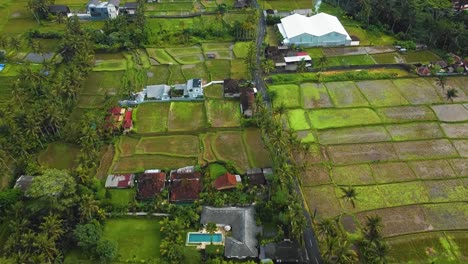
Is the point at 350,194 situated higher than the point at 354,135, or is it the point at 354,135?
the point at 350,194

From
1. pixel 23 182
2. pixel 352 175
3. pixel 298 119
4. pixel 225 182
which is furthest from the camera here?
pixel 298 119

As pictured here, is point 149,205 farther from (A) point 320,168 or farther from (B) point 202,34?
(B) point 202,34

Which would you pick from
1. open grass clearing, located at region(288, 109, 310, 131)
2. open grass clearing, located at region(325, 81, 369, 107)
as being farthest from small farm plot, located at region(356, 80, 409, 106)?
open grass clearing, located at region(288, 109, 310, 131)

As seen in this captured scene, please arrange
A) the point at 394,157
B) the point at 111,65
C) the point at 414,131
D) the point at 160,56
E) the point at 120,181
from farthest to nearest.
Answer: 1. the point at 160,56
2. the point at 111,65
3. the point at 414,131
4. the point at 394,157
5. the point at 120,181

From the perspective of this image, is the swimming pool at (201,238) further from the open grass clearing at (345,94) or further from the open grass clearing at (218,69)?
the open grass clearing at (218,69)

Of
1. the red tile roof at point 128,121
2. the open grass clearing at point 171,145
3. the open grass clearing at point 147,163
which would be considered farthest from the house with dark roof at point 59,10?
the open grass clearing at point 147,163

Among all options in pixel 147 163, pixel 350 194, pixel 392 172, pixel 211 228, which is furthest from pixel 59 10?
pixel 392 172

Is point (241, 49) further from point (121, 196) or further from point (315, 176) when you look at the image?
point (121, 196)
